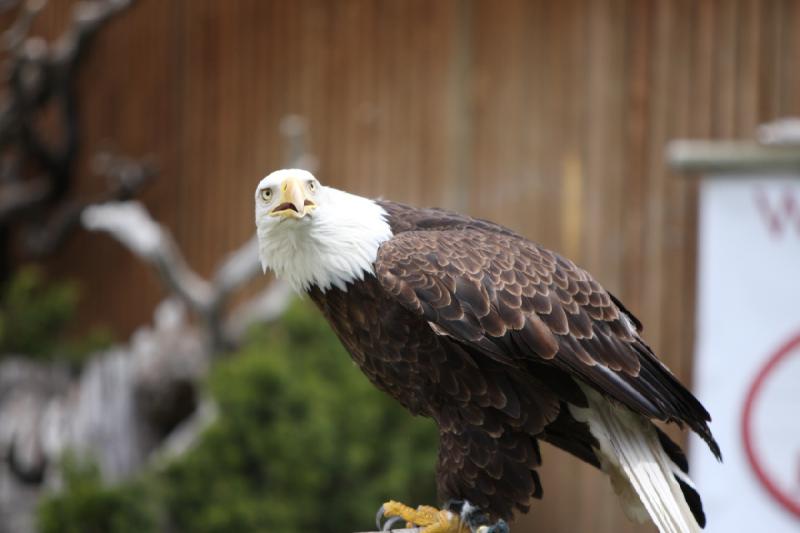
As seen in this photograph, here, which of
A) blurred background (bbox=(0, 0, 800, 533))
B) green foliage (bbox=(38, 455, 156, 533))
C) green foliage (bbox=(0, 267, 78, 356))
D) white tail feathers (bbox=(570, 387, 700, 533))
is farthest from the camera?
green foliage (bbox=(0, 267, 78, 356))

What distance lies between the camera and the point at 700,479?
16.2 ft

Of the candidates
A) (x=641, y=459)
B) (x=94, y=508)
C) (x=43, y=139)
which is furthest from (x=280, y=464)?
(x=43, y=139)

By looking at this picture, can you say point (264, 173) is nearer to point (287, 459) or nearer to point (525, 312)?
point (287, 459)

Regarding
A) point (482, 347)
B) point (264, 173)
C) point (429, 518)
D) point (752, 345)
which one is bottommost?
point (752, 345)

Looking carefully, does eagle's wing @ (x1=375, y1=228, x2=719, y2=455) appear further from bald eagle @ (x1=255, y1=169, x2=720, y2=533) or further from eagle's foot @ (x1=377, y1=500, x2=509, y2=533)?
eagle's foot @ (x1=377, y1=500, x2=509, y2=533)

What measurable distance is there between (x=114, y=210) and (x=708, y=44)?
3054 mm

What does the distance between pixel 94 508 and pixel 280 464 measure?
2.57 feet

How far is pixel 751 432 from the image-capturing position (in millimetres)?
4895

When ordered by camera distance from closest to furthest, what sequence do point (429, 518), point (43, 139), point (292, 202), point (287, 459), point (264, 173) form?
1. point (292, 202)
2. point (429, 518)
3. point (287, 459)
4. point (264, 173)
5. point (43, 139)

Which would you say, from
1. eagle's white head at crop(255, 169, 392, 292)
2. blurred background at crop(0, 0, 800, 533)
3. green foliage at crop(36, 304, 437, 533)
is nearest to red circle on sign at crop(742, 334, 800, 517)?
blurred background at crop(0, 0, 800, 533)

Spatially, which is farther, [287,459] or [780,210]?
[287,459]

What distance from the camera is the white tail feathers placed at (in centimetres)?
257

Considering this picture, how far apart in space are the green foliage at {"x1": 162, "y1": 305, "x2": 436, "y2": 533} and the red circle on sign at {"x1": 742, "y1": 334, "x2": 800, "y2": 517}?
1360 mm

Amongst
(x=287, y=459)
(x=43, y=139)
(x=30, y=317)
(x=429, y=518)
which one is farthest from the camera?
(x=43, y=139)
